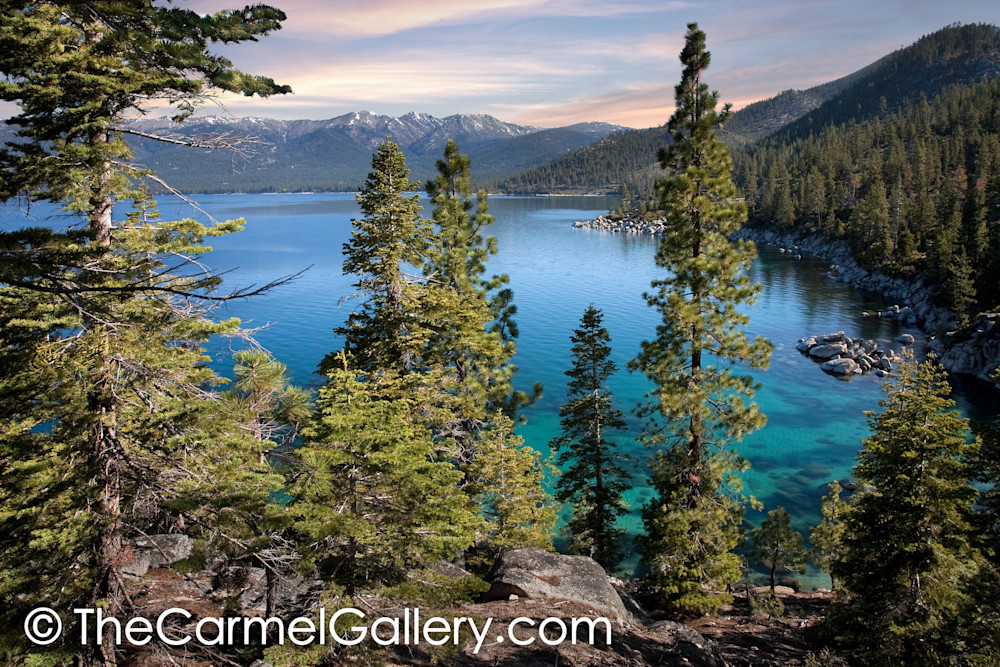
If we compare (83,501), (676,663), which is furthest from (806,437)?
(83,501)

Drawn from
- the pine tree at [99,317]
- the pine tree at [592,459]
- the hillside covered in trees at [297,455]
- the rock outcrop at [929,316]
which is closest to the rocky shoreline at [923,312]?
the rock outcrop at [929,316]

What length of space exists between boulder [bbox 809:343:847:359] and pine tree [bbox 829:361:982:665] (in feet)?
139

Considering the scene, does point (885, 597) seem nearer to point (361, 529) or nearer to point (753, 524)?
point (361, 529)

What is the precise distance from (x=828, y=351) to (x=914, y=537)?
145ft

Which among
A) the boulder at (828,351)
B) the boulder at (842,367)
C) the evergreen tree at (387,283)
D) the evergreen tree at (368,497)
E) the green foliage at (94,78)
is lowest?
the boulder at (842,367)

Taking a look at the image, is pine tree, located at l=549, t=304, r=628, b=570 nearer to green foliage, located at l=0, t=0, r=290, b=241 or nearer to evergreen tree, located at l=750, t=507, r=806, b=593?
evergreen tree, located at l=750, t=507, r=806, b=593

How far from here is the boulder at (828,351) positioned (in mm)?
51156

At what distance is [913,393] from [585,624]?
10.2 meters

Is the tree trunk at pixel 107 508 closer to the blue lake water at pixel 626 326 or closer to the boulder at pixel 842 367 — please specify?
the blue lake water at pixel 626 326

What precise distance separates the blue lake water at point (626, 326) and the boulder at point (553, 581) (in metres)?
10.3

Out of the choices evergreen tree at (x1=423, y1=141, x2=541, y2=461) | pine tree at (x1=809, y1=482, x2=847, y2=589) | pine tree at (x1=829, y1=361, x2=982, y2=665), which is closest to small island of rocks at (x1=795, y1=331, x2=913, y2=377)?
pine tree at (x1=809, y1=482, x2=847, y2=589)

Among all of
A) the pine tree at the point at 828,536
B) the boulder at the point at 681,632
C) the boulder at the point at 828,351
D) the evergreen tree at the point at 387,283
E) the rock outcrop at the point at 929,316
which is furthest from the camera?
the boulder at the point at 828,351

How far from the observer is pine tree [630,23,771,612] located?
53.6 ft

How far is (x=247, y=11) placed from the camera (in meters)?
7.38
